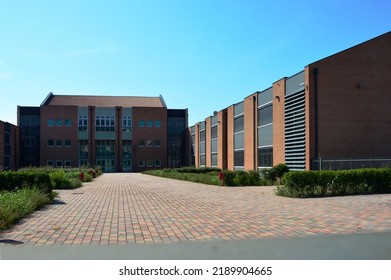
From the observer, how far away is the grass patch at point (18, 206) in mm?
7883

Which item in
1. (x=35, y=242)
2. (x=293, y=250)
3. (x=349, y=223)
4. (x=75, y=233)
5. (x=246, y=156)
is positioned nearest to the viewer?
(x=293, y=250)

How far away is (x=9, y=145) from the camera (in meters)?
58.3

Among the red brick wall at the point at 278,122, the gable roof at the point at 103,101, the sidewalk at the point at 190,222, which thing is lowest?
the sidewalk at the point at 190,222

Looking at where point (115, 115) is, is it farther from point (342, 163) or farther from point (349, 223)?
point (349, 223)

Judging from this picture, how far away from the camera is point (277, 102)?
31.0 m

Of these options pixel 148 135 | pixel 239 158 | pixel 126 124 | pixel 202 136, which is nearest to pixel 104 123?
pixel 126 124

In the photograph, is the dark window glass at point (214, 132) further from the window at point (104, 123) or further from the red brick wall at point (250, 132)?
the window at point (104, 123)

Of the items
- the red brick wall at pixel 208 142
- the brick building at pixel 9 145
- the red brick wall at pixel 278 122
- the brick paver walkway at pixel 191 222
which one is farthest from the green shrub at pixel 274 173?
the brick building at pixel 9 145

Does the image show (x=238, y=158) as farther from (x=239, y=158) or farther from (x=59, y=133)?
(x=59, y=133)

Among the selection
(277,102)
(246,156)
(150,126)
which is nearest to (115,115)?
(150,126)

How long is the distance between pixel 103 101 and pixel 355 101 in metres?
57.4

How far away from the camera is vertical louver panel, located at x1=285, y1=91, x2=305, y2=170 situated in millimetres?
26500

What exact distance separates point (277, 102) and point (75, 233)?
25.9m

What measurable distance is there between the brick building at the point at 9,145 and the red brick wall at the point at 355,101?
4440cm
